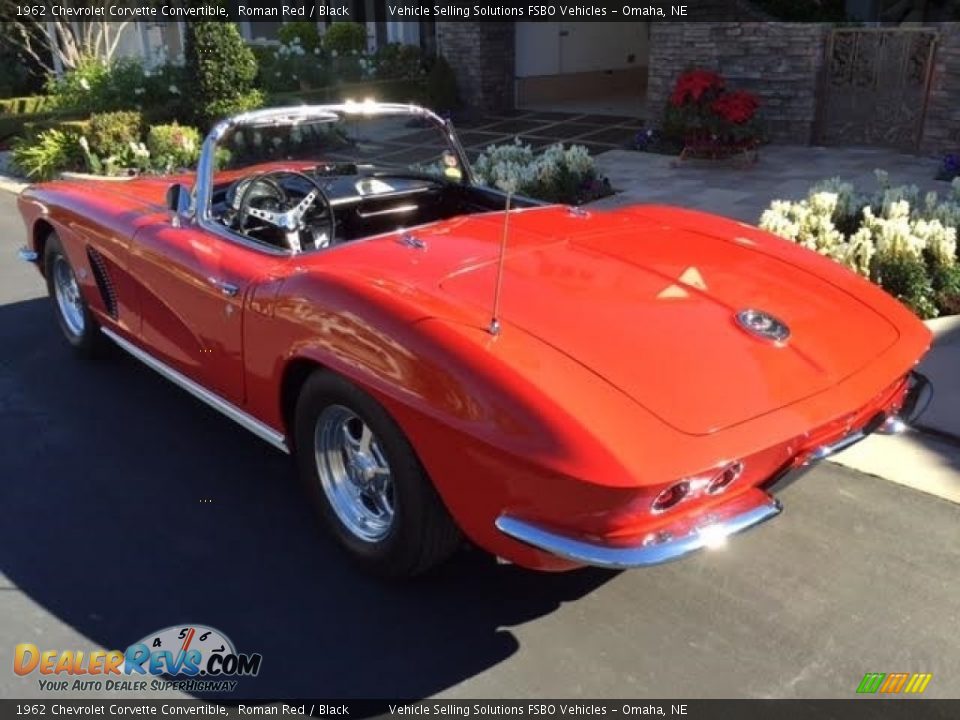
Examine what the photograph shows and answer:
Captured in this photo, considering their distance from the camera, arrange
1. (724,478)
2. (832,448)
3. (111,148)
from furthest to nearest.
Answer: (111,148) → (832,448) → (724,478)

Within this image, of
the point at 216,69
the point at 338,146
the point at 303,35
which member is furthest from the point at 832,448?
the point at 303,35

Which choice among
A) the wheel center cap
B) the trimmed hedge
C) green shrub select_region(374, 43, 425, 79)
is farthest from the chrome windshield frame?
the trimmed hedge

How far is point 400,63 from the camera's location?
15641 mm

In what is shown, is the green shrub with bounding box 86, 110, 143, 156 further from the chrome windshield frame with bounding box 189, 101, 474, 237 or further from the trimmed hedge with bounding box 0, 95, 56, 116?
the chrome windshield frame with bounding box 189, 101, 474, 237

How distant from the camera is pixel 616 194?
897cm

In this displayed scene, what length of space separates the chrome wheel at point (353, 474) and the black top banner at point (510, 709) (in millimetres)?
599

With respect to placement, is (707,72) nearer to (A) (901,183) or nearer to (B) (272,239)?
(A) (901,183)

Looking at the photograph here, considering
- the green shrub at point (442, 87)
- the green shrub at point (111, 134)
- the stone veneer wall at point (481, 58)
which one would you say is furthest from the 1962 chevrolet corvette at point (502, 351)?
the stone veneer wall at point (481, 58)

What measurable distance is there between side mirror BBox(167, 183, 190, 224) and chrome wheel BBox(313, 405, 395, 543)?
1353mm

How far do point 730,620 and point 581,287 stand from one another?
46.7 inches

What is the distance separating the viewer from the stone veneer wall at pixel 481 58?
48.8 ft

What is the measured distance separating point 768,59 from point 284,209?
29.8 ft

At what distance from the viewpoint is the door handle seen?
10.6ft

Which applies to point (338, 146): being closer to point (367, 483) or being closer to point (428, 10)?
point (428, 10)
